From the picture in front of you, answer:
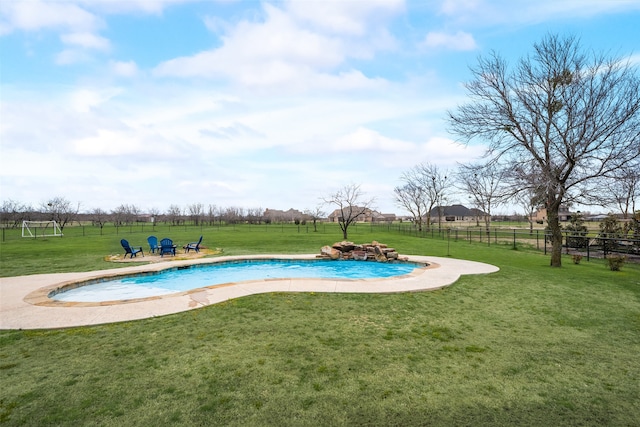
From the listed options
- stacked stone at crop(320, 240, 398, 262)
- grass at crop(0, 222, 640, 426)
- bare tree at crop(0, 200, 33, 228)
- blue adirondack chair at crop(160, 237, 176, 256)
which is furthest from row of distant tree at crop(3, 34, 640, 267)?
A: bare tree at crop(0, 200, 33, 228)

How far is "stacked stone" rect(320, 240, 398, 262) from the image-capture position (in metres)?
13.1

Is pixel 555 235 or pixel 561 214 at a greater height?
pixel 561 214

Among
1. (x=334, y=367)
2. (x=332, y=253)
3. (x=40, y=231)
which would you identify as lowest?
(x=334, y=367)

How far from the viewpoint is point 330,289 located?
23.8 ft

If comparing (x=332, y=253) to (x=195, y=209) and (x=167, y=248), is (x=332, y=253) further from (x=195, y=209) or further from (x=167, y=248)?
(x=195, y=209)

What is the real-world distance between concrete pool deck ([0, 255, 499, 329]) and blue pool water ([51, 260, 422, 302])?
41 cm

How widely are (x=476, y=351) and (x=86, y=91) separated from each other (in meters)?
15.1

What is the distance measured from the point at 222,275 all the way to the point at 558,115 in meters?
12.9

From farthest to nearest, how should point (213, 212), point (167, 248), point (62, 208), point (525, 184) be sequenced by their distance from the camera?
point (213, 212) → point (62, 208) → point (167, 248) → point (525, 184)

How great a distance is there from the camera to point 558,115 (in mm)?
11172

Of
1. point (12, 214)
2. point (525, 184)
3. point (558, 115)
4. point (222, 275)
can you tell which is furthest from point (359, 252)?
point (12, 214)

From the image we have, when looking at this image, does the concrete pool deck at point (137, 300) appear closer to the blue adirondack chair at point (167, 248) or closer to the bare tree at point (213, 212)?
the blue adirondack chair at point (167, 248)

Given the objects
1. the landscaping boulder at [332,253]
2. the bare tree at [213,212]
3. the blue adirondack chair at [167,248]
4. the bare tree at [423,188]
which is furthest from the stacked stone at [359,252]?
the bare tree at [213,212]

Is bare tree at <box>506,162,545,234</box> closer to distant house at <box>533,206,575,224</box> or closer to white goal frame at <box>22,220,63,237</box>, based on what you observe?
distant house at <box>533,206,575,224</box>
